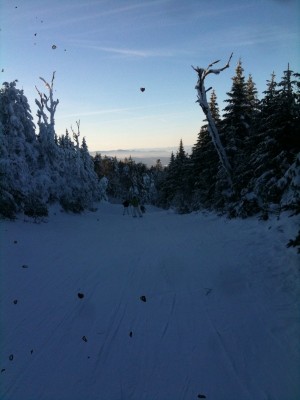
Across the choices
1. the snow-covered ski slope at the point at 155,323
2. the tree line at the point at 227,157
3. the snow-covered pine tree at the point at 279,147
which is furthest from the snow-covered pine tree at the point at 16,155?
the snow-covered pine tree at the point at 279,147

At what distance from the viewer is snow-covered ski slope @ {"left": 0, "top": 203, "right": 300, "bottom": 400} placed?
13.9 ft

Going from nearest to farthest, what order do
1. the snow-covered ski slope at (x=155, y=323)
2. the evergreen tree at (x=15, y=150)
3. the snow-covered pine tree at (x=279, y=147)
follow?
the snow-covered ski slope at (x=155, y=323), the snow-covered pine tree at (x=279, y=147), the evergreen tree at (x=15, y=150)

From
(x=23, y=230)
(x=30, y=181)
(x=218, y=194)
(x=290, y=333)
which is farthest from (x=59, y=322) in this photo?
(x=218, y=194)

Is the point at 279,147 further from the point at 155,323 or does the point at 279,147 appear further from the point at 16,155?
the point at 16,155

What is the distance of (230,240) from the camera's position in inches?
446

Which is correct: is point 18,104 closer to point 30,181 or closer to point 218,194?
point 30,181

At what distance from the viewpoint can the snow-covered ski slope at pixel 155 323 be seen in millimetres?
4227

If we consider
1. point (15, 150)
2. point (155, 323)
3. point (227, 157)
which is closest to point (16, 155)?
point (15, 150)

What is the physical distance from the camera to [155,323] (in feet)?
18.7

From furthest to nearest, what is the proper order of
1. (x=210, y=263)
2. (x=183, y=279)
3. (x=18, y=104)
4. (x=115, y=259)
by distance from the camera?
(x=18, y=104) → (x=115, y=259) → (x=210, y=263) → (x=183, y=279)

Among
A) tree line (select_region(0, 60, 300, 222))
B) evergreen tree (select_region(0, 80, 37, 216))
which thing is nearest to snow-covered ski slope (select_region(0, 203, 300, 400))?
tree line (select_region(0, 60, 300, 222))

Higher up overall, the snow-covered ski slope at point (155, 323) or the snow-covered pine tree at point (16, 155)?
the snow-covered pine tree at point (16, 155)

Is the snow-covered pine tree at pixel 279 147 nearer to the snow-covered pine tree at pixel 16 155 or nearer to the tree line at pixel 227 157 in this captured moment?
the tree line at pixel 227 157

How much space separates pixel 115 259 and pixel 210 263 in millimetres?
2996
